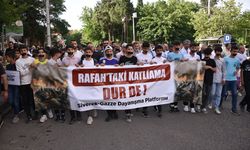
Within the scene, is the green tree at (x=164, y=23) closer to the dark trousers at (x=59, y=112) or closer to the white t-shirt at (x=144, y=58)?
the white t-shirt at (x=144, y=58)

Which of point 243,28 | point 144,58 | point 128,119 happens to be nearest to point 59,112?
point 128,119

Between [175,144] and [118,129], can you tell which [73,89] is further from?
[175,144]

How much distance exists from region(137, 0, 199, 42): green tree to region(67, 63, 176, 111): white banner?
46316 mm

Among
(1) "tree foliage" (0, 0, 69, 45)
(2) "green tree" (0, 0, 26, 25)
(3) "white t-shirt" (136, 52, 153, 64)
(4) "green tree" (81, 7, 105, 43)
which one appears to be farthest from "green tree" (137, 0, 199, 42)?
(3) "white t-shirt" (136, 52, 153, 64)

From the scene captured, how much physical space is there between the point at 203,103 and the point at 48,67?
13.9 ft

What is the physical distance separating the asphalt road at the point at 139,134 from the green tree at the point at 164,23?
46937 mm

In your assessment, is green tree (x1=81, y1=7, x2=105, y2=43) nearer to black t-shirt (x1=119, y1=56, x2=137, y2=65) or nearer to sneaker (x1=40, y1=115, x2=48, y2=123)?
black t-shirt (x1=119, y1=56, x2=137, y2=65)

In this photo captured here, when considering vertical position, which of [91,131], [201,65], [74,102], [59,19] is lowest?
[91,131]

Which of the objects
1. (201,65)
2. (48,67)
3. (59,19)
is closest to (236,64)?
(201,65)

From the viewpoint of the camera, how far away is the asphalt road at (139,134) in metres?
5.84

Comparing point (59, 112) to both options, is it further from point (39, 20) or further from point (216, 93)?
point (39, 20)

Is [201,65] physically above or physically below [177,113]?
above

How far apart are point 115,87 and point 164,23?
4783 centimetres

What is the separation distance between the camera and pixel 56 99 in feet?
25.6
